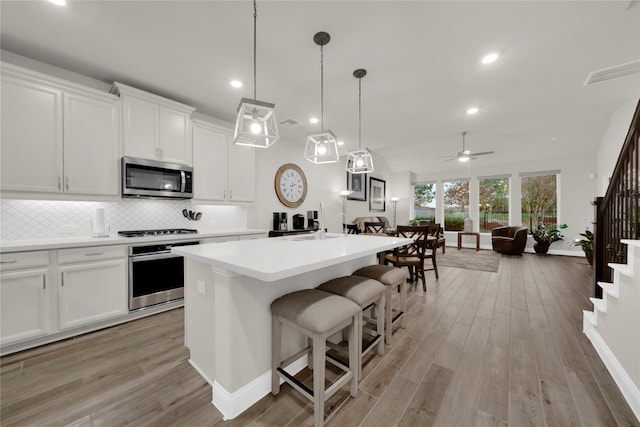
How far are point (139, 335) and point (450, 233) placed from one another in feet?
28.4

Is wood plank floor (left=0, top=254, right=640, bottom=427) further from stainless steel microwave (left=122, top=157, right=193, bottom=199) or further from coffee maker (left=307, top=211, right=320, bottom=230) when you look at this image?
coffee maker (left=307, top=211, right=320, bottom=230)

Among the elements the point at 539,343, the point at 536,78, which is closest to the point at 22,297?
the point at 539,343

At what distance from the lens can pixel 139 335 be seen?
7.42 feet

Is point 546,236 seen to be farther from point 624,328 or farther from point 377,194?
point 624,328

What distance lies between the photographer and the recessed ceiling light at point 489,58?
240cm

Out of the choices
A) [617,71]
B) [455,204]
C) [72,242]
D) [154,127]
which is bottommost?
[72,242]

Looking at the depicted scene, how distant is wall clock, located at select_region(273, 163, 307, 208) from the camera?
183 inches

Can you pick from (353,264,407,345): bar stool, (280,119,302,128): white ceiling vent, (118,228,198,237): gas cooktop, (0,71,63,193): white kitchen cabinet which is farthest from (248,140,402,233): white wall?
(0,71,63,193): white kitchen cabinet

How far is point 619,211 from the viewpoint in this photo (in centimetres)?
221

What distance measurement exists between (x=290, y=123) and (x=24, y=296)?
3619 mm

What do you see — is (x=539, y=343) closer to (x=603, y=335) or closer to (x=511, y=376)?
(x=603, y=335)

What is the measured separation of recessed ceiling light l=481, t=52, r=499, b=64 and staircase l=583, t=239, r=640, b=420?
1.97 m

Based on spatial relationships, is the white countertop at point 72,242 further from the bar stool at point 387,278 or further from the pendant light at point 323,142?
the bar stool at point 387,278

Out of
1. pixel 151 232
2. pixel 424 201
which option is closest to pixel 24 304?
pixel 151 232
